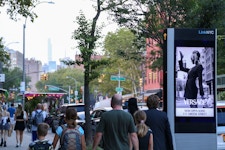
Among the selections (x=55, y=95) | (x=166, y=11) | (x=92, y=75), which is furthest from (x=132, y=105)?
(x=55, y=95)

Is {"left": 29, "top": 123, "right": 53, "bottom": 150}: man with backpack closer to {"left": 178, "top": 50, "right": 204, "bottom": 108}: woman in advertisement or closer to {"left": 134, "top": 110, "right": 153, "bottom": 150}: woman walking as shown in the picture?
{"left": 134, "top": 110, "right": 153, "bottom": 150}: woman walking

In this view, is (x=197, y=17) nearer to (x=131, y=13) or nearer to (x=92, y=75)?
(x=131, y=13)

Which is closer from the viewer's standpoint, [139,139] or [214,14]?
[139,139]

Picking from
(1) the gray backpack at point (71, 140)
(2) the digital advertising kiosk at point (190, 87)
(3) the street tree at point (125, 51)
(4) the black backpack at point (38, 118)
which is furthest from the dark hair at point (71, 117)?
(3) the street tree at point (125, 51)

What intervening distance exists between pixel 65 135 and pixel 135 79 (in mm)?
71420

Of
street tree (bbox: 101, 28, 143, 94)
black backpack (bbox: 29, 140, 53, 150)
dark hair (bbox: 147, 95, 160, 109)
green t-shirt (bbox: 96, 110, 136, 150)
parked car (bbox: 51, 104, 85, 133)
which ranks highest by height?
street tree (bbox: 101, 28, 143, 94)

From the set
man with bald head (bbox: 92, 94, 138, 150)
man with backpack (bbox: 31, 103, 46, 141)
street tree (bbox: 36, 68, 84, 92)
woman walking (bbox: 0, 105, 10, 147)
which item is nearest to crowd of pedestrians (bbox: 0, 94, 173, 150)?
man with bald head (bbox: 92, 94, 138, 150)

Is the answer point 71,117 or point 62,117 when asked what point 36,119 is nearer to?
point 62,117

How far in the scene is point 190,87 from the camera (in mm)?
11953

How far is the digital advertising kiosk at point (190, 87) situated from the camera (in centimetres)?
1198

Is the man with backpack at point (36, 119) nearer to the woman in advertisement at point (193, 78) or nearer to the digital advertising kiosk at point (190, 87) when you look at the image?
the digital advertising kiosk at point (190, 87)

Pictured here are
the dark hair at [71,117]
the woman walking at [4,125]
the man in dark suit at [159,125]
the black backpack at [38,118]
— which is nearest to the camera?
the dark hair at [71,117]

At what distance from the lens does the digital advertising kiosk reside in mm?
11977

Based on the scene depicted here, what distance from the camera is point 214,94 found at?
39.7 ft
